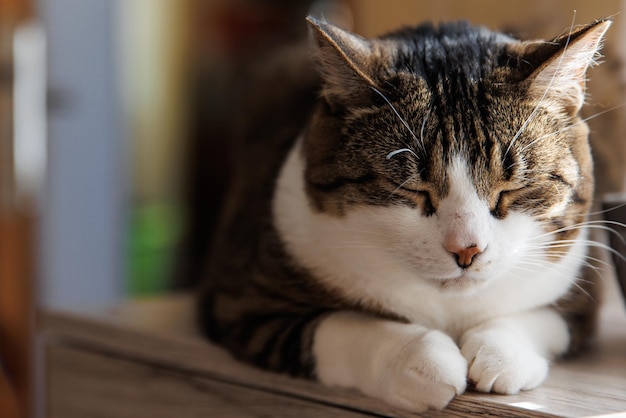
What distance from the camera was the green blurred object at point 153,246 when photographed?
8.53 feet

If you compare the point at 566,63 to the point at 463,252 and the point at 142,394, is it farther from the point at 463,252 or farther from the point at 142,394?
the point at 142,394

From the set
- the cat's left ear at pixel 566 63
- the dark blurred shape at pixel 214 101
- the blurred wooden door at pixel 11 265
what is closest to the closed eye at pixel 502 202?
the cat's left ear at pixel 566 63

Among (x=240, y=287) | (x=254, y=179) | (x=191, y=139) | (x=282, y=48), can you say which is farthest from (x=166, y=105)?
(x=240, y=287)

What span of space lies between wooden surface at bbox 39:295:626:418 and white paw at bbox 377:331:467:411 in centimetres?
2

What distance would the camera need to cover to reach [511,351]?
708mm

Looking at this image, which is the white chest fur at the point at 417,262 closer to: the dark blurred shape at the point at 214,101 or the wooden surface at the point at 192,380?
the wooden surface at the point at 192,380

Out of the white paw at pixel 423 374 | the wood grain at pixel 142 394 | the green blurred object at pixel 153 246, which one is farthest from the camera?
the green blurred object at pixel 153 246

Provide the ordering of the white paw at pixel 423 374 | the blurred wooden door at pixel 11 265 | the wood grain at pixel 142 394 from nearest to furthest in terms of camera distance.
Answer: the white paw at pixel 423 374
the wood grain at pixel 142 394
the blurred wooden door at pixel 11 265

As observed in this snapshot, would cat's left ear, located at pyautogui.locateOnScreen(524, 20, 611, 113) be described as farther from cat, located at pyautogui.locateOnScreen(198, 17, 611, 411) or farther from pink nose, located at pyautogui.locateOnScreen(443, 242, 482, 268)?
pink nose, located at pyautogui.locateOnScreen(443, 242, 482, 268)

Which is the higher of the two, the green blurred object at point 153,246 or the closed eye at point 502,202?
the closed eye at point 502,202

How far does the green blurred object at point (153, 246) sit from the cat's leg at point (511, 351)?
190cm

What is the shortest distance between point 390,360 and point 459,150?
0.22 m

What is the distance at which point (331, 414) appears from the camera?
0.77 meters

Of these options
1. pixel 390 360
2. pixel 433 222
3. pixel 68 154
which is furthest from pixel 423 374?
pixel 68 154
